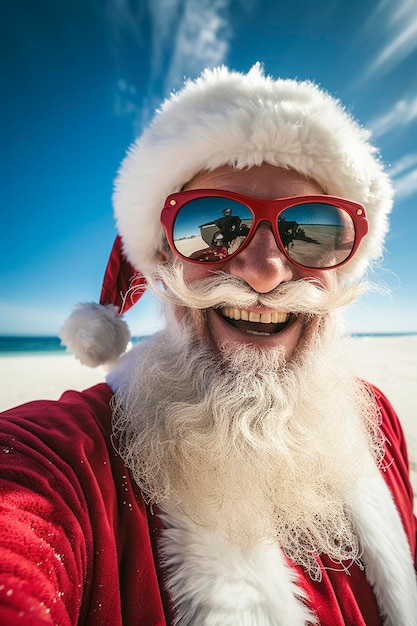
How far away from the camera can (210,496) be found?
954mm

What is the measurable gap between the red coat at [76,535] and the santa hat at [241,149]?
762 mm

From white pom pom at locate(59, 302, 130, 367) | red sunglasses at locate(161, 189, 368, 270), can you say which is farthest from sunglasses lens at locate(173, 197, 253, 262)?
white pom pom at locate(59, 302, 130, 367)

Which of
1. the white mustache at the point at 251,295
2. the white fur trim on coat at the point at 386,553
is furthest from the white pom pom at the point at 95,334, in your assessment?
the white fur trim on coat at the point at 386,553

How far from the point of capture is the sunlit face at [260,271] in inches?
45.8

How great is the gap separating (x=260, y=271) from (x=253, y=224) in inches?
7.0

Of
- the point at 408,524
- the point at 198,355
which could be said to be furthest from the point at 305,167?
the point at 408,524

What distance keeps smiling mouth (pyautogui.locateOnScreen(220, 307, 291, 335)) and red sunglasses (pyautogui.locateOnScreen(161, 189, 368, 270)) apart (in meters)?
0.19

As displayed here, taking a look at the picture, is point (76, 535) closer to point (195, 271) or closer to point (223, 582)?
point (223, 582)

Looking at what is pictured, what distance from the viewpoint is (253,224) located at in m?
1.18

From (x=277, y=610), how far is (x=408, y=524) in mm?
840

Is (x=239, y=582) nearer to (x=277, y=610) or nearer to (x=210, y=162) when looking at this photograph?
(x=277, y=610)

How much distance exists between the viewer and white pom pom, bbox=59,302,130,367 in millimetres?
1550

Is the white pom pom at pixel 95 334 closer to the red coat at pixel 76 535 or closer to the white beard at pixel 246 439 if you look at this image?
the white beard at pixel 246 439

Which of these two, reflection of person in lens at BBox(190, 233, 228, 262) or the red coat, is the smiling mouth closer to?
reflection of person in lens at BBox(190, 233, 228, 262)
